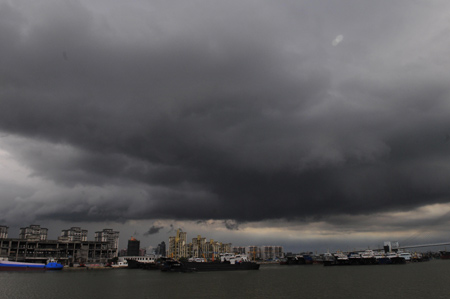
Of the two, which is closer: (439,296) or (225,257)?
(439,296)

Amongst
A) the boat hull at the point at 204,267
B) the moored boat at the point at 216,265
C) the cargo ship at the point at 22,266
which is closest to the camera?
the boat hull at the point at 204,267

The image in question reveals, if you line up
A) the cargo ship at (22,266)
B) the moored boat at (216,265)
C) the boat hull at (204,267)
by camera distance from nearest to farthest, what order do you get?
the boat hull at (204,267), the moored boat at (216,265), the cargo ship at (22,266)

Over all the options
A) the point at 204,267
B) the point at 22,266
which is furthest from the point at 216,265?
the point at 22,266

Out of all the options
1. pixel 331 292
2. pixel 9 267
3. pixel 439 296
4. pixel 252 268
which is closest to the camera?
pixel 439 296

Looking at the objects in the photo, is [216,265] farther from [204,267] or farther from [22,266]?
[22,266]

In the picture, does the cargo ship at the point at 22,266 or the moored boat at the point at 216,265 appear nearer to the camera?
the moored boat at the point at 216,265

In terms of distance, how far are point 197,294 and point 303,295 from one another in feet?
70.2

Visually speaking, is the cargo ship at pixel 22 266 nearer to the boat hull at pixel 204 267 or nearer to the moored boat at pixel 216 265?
the moored boat at pixel 216 265

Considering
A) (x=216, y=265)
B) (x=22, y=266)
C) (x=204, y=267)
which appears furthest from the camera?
(x=22, y=266)

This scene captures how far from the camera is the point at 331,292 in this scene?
67.6 m

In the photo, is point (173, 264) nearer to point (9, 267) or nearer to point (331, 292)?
point (9, 267)

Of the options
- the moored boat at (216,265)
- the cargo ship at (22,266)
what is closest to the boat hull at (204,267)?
the moored boat at (216,265)

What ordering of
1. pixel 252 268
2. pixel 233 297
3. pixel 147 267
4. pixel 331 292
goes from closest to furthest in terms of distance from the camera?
pixel 233 297, pixel 331 292, pixel 252 268, pixel 147 267

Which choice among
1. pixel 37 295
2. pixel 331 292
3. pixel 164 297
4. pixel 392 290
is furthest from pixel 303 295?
pixel 37 295
